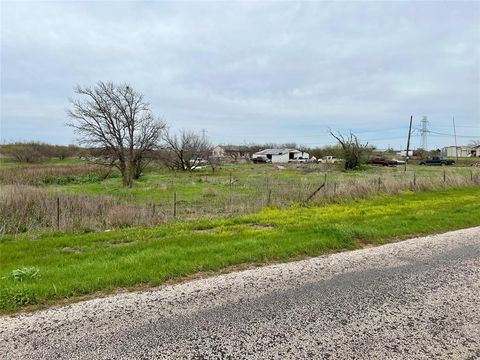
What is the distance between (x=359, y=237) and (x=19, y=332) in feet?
23.7

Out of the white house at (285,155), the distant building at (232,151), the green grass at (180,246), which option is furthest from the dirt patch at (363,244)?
the distant building at (232,151)

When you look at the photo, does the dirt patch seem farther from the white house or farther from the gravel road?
the white house

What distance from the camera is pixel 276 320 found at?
3898mm

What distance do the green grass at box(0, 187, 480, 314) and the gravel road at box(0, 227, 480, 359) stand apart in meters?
0.63

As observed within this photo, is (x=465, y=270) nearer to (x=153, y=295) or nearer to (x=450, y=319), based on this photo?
(x=450, y=319)

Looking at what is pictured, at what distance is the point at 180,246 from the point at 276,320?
3961 millimetres

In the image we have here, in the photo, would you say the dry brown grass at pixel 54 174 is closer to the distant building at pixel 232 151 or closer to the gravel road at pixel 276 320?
the gravel road at pixel 276 320

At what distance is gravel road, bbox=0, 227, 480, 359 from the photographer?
129 inches

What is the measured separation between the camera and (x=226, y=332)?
11.9ft

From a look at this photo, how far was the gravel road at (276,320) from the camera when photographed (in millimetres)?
3275

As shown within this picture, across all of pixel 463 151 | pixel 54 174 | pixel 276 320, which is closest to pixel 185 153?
pixel 54 174

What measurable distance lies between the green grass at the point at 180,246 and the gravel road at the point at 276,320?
2.06ft

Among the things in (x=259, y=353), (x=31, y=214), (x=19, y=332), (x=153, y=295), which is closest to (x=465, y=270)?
(x=259, y=353)

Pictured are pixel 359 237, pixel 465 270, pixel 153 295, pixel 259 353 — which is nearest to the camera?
pixel 259 353
